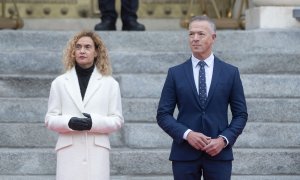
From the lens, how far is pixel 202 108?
6.27 m

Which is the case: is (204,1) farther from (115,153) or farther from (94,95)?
(94,95)

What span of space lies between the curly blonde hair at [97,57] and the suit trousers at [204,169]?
0.80 m

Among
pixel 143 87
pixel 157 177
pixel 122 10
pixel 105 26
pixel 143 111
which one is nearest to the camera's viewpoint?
pixel 157 177

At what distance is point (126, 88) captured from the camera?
9.31 metres

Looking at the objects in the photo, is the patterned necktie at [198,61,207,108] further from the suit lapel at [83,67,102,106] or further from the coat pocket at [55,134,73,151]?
the coat pocket at [55,134,73,151]

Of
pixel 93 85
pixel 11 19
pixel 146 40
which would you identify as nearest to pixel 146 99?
pixel 146 40

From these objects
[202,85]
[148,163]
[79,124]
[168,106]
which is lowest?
[148,163]

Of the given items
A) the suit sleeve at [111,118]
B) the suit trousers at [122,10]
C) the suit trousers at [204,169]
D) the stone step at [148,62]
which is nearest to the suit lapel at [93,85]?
the suit sleeve at [111,118]

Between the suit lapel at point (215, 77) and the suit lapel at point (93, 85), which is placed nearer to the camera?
the suit lapel at point (215, 77)

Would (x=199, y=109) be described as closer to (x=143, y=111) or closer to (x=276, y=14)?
(x=143, y=111)

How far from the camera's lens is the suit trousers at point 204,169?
6.22 m

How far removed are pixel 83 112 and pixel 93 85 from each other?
7.4 inches

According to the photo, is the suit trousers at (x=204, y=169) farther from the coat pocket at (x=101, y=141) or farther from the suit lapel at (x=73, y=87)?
the suit lapel at (x=73, y=87)

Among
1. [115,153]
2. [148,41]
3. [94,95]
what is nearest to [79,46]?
[94,95]
